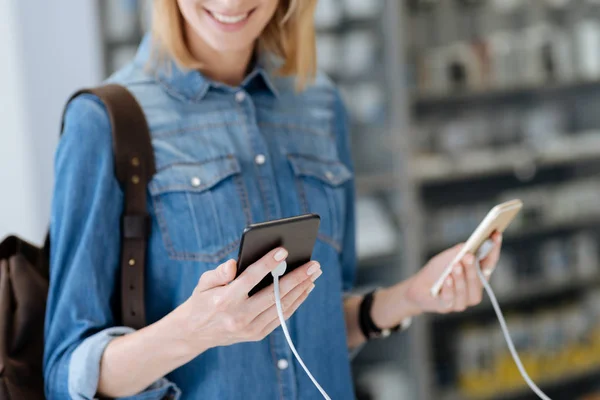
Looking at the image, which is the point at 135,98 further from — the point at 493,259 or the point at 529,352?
the point at 529,352

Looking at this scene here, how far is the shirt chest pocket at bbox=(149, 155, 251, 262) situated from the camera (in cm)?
108

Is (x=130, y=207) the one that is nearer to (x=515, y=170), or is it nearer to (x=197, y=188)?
(x=197, y=188)

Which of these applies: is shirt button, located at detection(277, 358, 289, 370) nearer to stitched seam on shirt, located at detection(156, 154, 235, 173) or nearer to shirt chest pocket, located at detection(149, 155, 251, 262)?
shirt chest pocket, located at detection(149, 155, 251, 262)

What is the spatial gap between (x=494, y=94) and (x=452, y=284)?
2.36 metres

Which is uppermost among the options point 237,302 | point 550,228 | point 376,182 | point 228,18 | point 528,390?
point 228,18

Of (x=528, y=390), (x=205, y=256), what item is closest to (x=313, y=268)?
(x=205, y=256)

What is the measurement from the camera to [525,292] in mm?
3203

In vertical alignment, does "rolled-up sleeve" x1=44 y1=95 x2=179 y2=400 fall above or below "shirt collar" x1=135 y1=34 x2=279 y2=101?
below

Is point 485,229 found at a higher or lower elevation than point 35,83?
lower

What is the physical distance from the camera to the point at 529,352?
3.24 meters

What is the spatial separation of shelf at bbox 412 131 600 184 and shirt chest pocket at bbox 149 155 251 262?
1.78 metres

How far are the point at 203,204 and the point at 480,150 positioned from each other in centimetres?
241

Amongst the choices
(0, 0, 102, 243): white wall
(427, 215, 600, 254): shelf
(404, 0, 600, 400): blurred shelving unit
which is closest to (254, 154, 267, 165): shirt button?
(0, 0, 102, 243): white wall

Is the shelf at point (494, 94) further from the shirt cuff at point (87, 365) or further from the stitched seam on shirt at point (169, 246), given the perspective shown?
the shirt cuff at point (87, 365)
